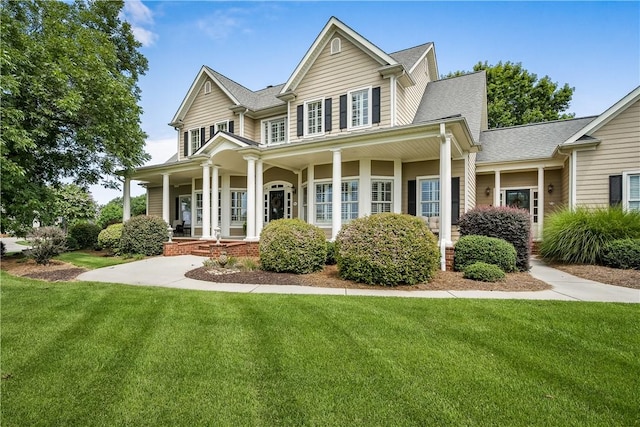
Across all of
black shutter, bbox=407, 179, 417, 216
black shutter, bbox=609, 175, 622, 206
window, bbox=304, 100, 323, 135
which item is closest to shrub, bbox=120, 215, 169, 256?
window, bbox=304, 100, 323, 135

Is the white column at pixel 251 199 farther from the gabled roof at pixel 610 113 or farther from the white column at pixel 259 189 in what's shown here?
the gabled roof at pixel 610 113

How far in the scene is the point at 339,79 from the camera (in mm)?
12250

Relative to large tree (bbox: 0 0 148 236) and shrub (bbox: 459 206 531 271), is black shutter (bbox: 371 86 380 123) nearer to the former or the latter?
shrub (bbox: 459 206 531 271)

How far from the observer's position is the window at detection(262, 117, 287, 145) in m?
14.7

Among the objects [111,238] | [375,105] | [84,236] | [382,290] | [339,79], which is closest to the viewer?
[382,290]

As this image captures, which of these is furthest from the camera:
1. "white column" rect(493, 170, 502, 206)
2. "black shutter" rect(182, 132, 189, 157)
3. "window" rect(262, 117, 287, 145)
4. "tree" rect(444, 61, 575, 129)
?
"tree" rect(444, 61, 575, 129)

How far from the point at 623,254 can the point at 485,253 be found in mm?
3590

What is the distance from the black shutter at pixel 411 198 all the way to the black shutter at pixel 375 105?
2.75 m

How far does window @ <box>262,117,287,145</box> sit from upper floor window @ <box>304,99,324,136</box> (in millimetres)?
1888

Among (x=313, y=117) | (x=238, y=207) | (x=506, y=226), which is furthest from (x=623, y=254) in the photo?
(x=238, y=207)

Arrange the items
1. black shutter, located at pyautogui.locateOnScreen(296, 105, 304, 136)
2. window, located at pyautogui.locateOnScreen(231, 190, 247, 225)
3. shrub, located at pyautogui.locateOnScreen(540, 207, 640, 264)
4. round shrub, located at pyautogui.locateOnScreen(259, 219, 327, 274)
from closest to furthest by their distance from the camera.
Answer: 1. round shrub, located at pyautogui.locateOnScreen(259, 219, 327, 274)
2. shrub, located at pyautogui.locateOnScreen(540, 207, 640, 264)
3. black shutter, located at pyautogui.locateOnScreen(296, 105, 304, 136)
4. window, located at pyautogui.locateOnScreen(231, 190, 247, 225)

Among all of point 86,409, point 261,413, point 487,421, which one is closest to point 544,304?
point 487,421

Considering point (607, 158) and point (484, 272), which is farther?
point (607, 158)

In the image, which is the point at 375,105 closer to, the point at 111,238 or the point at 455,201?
the point at 455,201
